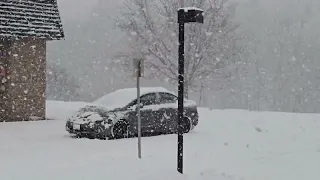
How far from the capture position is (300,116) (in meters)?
22.3

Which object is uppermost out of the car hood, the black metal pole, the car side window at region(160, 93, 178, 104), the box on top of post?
the box on top of post

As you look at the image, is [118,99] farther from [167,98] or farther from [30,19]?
[30,19]

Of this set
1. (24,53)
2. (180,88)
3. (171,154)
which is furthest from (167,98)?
(180,88)

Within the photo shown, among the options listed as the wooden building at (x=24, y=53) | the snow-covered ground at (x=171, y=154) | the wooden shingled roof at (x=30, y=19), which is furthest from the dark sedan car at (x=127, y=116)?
the wooden building at (x=24, y=53)

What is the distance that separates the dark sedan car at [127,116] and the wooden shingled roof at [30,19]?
15.9 feet

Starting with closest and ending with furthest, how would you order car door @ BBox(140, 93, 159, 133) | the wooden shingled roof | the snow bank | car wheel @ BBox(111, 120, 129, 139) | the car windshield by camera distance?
car wheel @ BBox(111, 120, 129, 139) → the car windshield → car door @ BBox(140, 93, 159, 133) → the wooden shingled roof → the snow bank

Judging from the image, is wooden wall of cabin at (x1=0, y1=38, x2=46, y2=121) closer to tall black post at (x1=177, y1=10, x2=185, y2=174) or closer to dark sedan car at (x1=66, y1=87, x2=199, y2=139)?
dark sedan car at (x1=66, y1=87, x2=199, y2=139)

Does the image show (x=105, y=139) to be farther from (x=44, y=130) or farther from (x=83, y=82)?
(x=83, y=82)

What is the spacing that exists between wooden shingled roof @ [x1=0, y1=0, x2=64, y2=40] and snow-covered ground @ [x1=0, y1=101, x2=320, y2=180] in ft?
10.8

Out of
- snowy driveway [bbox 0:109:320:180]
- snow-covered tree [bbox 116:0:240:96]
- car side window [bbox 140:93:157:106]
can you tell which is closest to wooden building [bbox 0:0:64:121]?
snowy driveway [bbox 0:109:320:180]

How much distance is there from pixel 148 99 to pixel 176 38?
17254 millimetres

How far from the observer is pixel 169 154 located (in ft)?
41.2

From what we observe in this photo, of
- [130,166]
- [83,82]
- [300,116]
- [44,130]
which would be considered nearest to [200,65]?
[300,116]

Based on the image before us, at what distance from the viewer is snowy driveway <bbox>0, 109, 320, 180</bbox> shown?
31.4 ft
